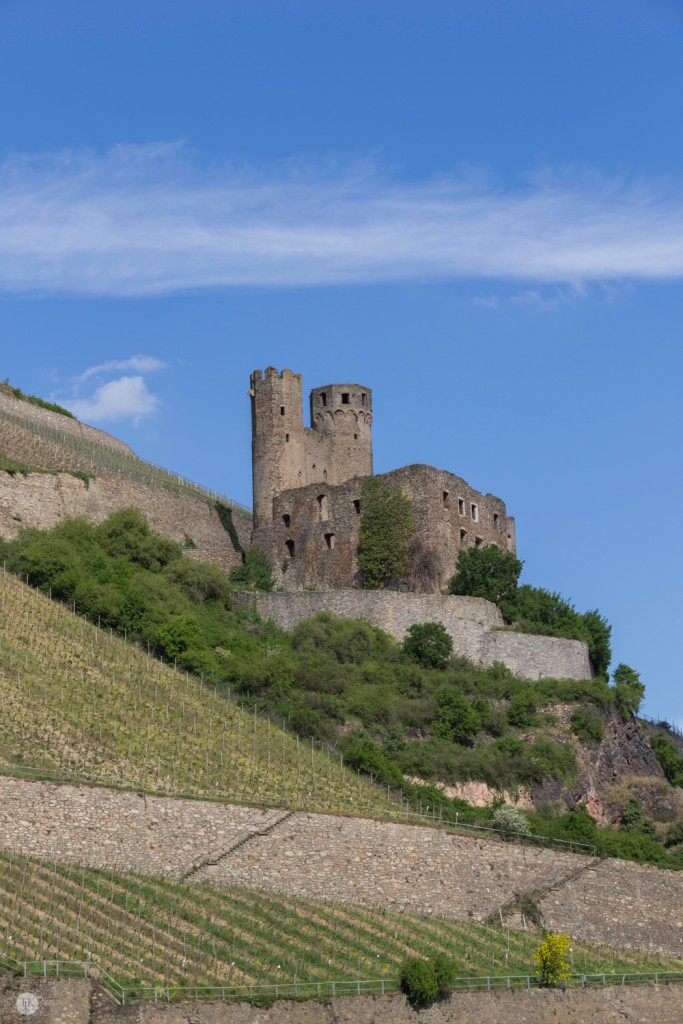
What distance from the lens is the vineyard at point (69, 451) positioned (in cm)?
7462

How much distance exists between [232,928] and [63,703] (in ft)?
36.2

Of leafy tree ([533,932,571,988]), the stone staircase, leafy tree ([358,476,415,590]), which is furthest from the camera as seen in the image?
leafy tree ([358,476,415,590])

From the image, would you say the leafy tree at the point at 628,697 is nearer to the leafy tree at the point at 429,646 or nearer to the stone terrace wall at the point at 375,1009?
the leafy tree at the point at 429,646

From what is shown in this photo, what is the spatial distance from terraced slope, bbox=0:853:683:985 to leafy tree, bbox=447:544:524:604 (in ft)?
66.7

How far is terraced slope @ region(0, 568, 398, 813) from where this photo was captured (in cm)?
4981

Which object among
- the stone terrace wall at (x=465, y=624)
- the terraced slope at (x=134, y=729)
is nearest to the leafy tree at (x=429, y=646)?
the stone terrace wall at (x=465, y=624)

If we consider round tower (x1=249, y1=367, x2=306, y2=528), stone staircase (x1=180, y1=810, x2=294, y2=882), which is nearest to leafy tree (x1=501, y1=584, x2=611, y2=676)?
round tower (x1=249, y1=367, x2=306, y2=528)

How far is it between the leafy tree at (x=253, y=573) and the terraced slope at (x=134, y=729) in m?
10.7

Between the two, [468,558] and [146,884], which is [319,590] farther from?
[146,884]

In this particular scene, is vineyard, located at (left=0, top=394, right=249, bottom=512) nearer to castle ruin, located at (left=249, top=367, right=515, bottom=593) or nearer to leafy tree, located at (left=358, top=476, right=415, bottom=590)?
castle ruin, located at (left=249, top=367, right=515, bottom=593)

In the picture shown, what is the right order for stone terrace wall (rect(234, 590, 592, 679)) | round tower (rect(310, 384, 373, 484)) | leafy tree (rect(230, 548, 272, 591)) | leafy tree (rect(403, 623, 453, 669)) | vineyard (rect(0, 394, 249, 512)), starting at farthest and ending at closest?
vineyard (rect(0, 394, 249, 512))
round tower (rect(310, 384, 373, 484))
leafy tree (rect(230, 548, 272, 591))
stone terrace wall (rect(234, 590, 592, 679))
leafy tree (rect(403, 623, 453, 669))

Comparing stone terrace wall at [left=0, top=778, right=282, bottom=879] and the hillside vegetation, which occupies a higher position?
the hillside vegetation

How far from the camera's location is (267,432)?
72.2m

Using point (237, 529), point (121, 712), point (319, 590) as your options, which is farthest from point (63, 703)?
point (237, 529)
